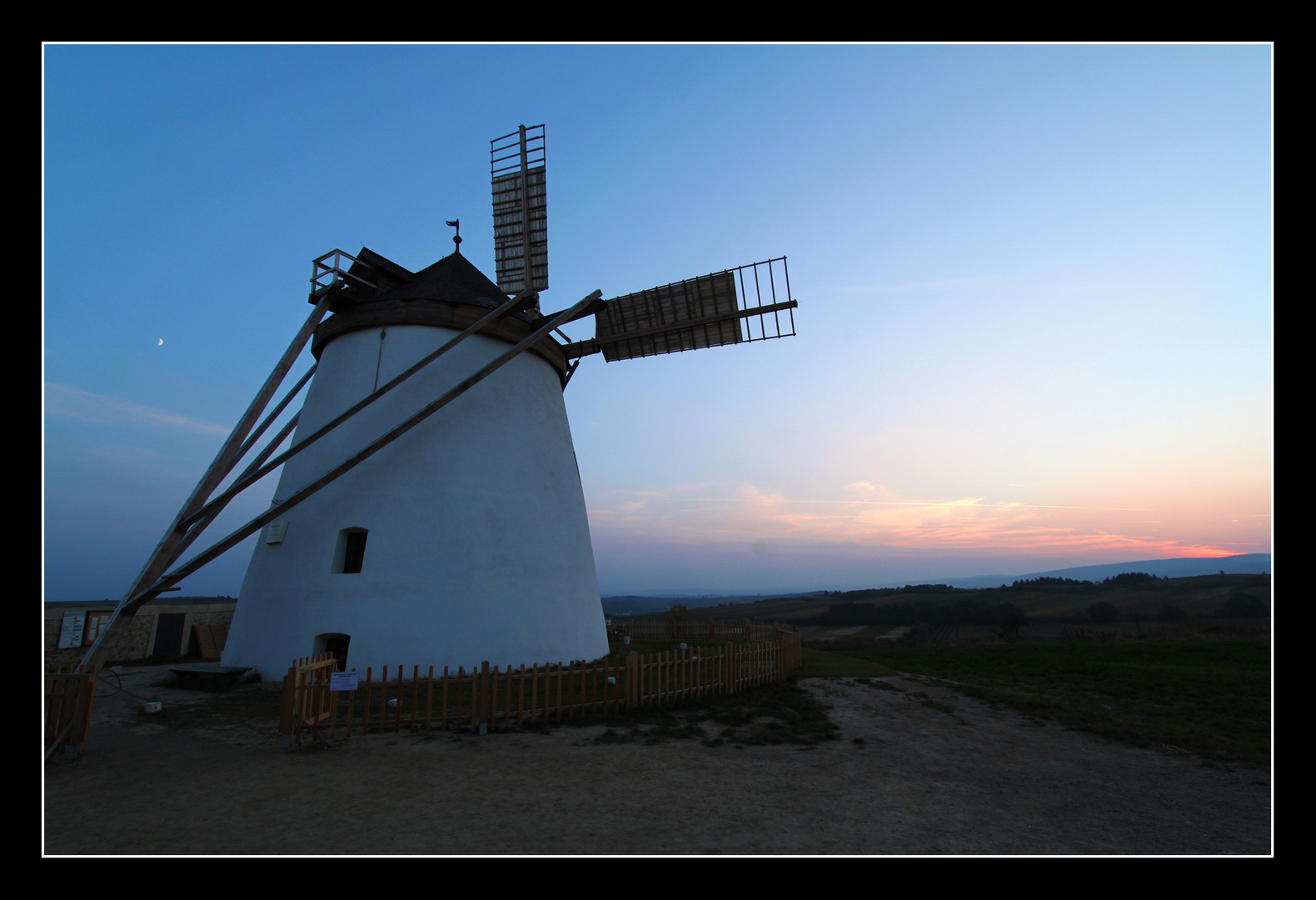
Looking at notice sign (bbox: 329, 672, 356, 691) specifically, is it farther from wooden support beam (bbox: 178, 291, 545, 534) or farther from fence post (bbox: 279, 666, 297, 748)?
wooden support beam (bbox: 178, 291, 545, 534)

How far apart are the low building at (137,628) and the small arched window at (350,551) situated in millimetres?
5590

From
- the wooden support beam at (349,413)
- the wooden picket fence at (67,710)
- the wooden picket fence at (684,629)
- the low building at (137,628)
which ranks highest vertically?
the wooden support beam at (349,413)

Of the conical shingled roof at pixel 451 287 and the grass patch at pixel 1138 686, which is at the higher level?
the conical shingled roof at pixel 451 287

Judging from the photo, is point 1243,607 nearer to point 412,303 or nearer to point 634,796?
point 634,796

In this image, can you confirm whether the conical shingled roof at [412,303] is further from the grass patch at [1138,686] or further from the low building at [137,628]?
the grass patch at [1138,686]

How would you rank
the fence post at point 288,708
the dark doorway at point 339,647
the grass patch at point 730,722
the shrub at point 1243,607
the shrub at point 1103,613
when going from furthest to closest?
the shrub at point 1103,613
the shrub at point 1243,607
the dark doorway at point 339,647
the grass patch at point 730,722
the fence post at point 288,708

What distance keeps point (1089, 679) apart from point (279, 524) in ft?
63.7

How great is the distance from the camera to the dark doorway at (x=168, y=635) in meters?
18.1

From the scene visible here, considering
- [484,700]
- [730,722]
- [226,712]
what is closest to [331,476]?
[226,712]

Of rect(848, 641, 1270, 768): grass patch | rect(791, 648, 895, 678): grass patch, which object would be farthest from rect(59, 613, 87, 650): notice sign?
rect(848, 641, 1270, 768): grass patch

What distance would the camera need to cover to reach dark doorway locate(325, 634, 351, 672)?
12586mm

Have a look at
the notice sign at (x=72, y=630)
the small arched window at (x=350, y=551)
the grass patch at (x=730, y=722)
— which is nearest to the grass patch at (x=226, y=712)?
the small arched window at (x=350, y=551)

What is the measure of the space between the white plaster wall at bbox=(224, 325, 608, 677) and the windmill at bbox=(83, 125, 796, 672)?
4 centimetres
